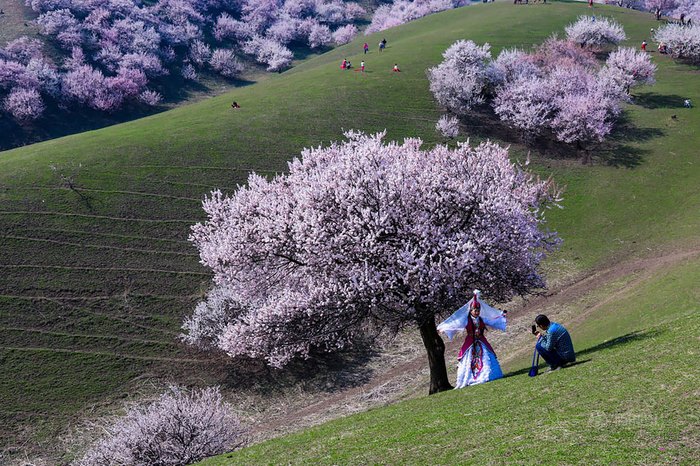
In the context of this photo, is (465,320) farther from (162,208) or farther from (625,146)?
(625,146)

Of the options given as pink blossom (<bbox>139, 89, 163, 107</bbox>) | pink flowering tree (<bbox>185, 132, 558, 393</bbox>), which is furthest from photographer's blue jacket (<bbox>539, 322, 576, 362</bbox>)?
pink blossom (<bbox>139, 89, 163, 107</bbox>)

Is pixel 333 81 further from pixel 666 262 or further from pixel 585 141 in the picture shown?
pixel 666 262

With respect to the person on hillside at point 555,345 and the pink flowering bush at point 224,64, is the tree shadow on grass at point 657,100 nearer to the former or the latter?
the person on hillside at point 555,345

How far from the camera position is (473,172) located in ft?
75.7

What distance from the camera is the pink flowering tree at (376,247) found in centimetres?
2011

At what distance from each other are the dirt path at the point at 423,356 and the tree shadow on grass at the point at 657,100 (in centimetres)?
3479

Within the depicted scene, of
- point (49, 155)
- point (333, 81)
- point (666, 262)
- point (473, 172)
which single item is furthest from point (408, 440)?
point (333, 81)

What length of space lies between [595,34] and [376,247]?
8175 cm

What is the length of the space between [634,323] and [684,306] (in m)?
2.16

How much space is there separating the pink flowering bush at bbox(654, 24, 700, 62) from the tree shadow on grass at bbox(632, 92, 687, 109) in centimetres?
1505

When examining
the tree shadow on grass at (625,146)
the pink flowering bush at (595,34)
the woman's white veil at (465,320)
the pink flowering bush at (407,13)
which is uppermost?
the pink flowering bush at (407,13)

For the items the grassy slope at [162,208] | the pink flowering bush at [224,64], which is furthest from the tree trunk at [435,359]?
the pink flowering bush at [224,64]

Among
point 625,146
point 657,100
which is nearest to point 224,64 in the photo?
point 657,100

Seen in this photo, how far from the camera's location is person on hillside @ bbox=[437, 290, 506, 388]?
18875mm
